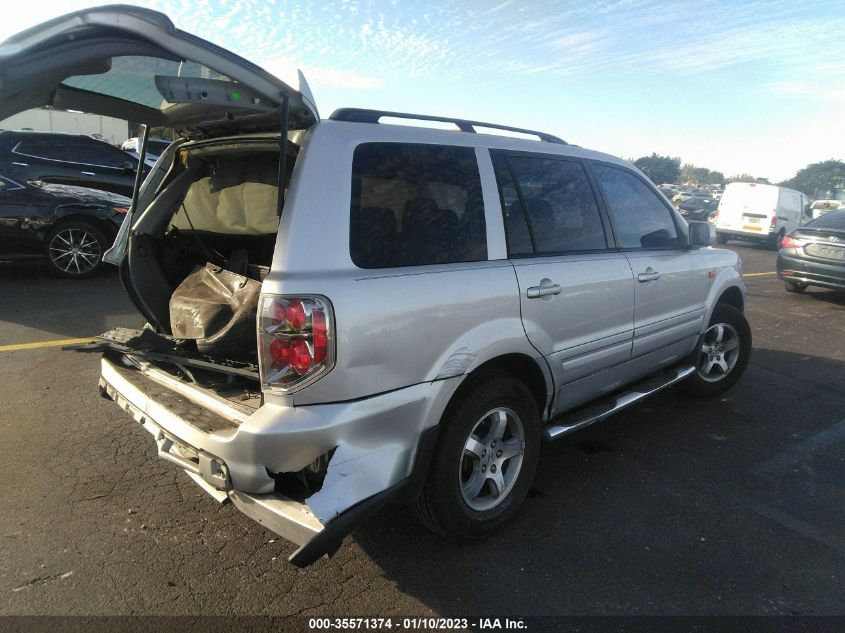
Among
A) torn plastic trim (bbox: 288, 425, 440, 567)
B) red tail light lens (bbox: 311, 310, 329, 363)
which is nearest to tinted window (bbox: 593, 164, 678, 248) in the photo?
torn plastic trim (bbox: 288, 425, 440, 567)

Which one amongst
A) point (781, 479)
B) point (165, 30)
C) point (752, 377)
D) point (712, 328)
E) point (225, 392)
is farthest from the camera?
point (752, 377)

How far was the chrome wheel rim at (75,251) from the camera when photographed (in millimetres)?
7809

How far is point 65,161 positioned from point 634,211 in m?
8.36

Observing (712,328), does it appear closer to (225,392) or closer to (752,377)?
(752,377)

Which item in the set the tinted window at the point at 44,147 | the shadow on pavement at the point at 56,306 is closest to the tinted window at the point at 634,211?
the shadow on pavement at the point at 56,306

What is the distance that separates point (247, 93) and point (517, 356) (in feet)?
5.48

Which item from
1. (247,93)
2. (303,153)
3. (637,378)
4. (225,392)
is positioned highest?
(247,93)

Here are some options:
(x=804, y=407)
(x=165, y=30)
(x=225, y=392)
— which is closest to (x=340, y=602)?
(x=225, y=392)

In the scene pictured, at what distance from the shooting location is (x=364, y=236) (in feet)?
7.68

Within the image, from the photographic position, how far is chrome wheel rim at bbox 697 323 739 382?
4676 mm

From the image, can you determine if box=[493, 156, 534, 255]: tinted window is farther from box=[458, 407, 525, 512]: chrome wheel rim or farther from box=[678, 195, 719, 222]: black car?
box=[678, 195, 719, 222]: black car

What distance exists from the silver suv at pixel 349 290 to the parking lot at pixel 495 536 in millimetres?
323

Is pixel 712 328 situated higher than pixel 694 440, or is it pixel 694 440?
pixel 712 328

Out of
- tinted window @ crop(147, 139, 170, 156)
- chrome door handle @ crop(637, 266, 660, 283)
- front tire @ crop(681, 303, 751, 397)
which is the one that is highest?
tinted window @ crop(147, 139, 170, 156)
